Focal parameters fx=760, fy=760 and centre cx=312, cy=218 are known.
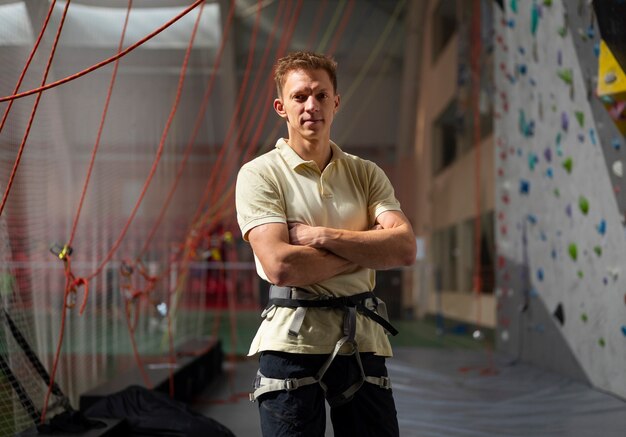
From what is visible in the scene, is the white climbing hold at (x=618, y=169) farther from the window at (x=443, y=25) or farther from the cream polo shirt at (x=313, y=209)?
the window at (x=443, y=25)

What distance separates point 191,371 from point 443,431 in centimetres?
173

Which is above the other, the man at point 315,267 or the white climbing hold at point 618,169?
the white climbing hold at point 618,169

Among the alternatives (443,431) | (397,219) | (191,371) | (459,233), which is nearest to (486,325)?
(459,233)

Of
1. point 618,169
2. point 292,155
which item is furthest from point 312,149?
point 618,169

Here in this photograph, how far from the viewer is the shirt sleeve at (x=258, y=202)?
1411 millimetres

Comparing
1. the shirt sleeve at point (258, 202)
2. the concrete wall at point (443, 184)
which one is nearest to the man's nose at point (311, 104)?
the shirt sleeve at point (258, 202)

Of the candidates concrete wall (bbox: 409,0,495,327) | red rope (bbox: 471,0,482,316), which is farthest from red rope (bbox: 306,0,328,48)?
red rope (bbox: 471,0,482,316)

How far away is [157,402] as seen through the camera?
3.05 metres

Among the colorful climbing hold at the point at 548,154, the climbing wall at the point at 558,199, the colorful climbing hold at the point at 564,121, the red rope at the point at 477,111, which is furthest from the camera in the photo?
the red rope at the point at 477,111

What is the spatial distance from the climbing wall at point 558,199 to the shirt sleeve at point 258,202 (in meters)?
2.21

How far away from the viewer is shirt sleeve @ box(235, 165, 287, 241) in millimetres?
1411

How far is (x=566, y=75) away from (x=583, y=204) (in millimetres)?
756

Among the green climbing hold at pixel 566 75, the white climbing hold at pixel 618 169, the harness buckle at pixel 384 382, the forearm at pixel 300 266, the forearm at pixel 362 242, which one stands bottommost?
the harness buckle at pixel 384 382

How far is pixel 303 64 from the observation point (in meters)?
1.43
